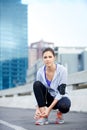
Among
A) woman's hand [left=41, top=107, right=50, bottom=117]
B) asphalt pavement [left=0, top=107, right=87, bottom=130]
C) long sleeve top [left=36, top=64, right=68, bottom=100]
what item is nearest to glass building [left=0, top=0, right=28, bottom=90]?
asphalt pavement [left=0, top=107, right=87, bottom=130]

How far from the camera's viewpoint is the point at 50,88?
6.11 metres

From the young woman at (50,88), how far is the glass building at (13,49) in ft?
267

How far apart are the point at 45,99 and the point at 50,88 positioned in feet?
0.63

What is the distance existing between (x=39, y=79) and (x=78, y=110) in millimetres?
6188

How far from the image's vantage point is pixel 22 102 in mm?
20828

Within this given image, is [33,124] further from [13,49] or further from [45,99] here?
[13,49]

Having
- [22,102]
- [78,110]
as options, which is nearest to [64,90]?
[78,110]

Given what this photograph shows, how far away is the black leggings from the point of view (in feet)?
19.8

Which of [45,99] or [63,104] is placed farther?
[45,99]

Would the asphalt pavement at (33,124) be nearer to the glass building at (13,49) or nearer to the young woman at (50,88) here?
the young woman at (50,88)

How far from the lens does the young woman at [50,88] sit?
5.98 m

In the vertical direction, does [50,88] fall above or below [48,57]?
below

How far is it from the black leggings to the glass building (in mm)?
81461

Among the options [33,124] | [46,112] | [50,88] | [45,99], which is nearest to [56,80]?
[50,88]
